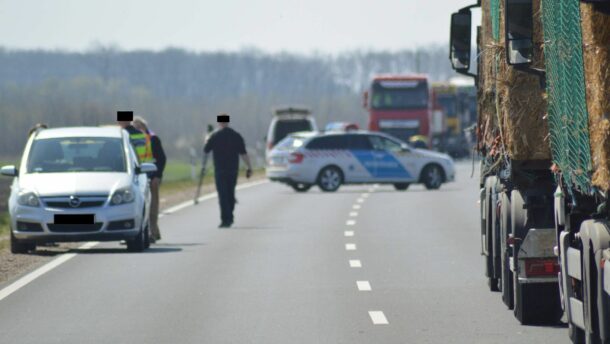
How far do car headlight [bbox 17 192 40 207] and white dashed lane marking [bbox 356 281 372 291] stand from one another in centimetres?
524

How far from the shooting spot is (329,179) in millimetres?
40312

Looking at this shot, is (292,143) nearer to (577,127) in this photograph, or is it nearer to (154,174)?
(154,174)

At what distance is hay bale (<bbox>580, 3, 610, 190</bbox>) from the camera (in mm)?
7977

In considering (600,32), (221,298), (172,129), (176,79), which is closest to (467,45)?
(221,298)

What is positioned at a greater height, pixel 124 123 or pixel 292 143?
pixel 124 123

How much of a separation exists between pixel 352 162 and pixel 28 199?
21.2 m

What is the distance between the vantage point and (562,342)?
10977 millimetres

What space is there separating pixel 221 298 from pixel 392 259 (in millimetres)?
4656

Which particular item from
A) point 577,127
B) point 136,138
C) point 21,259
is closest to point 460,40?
point 21,259

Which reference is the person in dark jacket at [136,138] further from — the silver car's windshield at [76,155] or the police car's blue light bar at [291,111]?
the police car's blue light bar at [291,111]

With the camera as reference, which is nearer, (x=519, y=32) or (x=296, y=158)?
(x=519, y=32)

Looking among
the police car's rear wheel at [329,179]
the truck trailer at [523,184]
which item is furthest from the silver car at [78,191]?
the police car's rear wheel at [329,179]

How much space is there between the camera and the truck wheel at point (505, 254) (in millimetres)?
12297

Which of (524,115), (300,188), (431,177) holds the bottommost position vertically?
(300,188)
